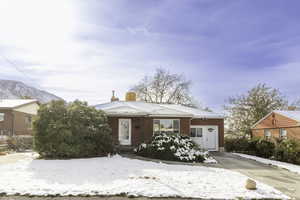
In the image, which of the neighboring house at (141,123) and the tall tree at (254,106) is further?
the tall tree at (254,106)

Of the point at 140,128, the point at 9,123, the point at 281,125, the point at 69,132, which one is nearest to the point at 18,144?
the point at 9,123

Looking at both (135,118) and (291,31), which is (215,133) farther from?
(291,31)

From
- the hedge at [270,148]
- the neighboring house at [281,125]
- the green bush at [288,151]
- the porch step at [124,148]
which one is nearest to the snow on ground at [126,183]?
the porch step at [124,148]

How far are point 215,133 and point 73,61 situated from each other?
12.4 m

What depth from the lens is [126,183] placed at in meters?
6.81

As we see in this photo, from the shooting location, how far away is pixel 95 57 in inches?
529

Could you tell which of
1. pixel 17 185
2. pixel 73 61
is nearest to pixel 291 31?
pixel 73 61

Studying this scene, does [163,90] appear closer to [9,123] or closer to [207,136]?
[207,136]

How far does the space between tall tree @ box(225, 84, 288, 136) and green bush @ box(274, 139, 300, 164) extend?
11093mm

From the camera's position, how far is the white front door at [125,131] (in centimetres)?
1520

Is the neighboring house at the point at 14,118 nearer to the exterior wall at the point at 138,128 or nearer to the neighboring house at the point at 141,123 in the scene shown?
the exterior wall at the point at 138,128

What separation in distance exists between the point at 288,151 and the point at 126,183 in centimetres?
→ 1161

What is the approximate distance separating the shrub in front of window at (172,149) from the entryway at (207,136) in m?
4.53

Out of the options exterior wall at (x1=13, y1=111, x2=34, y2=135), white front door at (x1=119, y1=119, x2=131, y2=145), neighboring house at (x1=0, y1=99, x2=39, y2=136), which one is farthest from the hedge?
exterior wall at (x1=13, y1=111, x2=34, y2=135)
